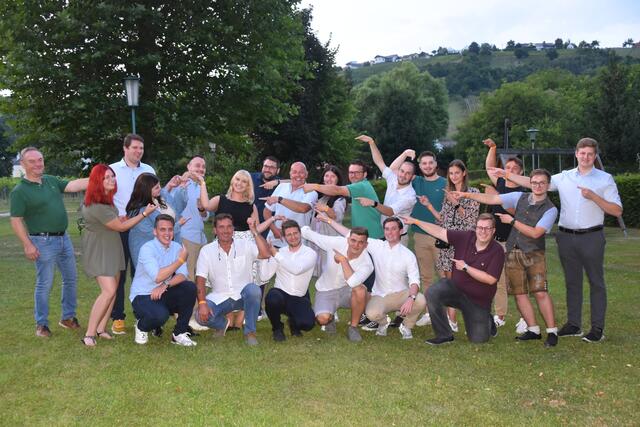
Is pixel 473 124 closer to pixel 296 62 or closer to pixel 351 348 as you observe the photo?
pixel 296 62

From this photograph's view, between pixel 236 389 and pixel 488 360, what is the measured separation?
2.70 metres

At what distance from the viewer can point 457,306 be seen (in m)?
7.53

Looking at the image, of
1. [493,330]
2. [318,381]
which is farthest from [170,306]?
[493,330]

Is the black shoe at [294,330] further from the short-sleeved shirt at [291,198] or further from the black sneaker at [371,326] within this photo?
the short-sleeved shirt at [291,198]

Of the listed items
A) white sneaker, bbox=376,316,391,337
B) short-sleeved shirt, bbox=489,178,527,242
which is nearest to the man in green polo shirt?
white sneaker, bbox=376,316,391,337

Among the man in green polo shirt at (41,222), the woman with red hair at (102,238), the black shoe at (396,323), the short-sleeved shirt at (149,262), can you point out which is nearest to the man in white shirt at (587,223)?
the black shoe at (396,323)

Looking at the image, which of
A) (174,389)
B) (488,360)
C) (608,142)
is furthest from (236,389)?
(608,142)

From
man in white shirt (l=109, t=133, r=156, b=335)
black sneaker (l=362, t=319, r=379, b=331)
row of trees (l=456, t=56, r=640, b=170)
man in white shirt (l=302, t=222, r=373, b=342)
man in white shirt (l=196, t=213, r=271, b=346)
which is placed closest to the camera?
man in white shirt (l=196, t=213, r=271, b=346)

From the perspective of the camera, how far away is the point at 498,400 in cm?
545

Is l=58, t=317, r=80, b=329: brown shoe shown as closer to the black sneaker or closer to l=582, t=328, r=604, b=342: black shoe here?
the black sneaker

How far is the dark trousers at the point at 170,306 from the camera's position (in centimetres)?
720

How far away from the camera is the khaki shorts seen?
7504mm

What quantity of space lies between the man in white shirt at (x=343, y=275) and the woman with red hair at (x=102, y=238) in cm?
223

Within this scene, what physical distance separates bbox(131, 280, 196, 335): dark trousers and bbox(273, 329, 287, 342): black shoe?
1.04 metres
